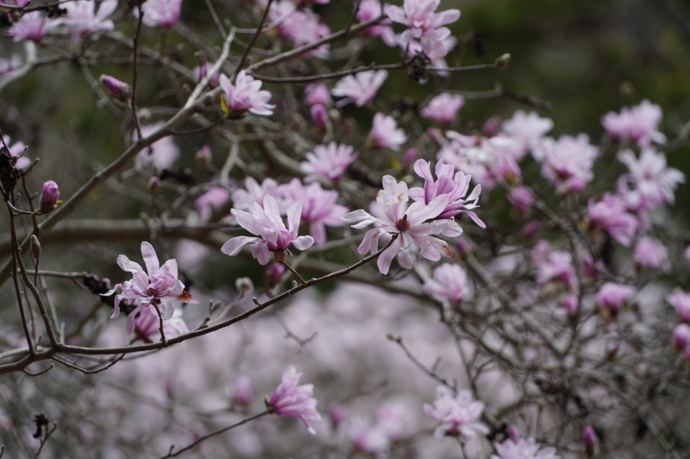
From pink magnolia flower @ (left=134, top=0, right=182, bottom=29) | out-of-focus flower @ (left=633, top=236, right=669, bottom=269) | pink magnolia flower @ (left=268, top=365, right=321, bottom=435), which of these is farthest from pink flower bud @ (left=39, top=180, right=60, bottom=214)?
out-of-focus flower @ (left=633, top=236, right=669, bottom=269)

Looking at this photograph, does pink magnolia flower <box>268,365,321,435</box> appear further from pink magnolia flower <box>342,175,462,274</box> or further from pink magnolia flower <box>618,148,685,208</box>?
pink magnolia flower <box>618,148,685,208</box>

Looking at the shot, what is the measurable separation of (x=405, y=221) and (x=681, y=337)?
124cm

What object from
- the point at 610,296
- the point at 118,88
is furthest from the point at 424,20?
the point at 610,296

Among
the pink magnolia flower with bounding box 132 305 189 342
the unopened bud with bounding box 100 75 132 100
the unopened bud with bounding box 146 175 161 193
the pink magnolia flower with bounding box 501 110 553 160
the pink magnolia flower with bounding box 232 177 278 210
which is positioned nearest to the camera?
the pink magnolia flower with bounding box 132 305 189 342

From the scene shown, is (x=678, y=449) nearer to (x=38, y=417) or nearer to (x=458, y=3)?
(x=38, y=417)

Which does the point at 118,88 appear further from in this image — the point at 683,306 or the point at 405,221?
the point at 683,306

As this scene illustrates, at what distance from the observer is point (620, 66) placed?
618 centimetres

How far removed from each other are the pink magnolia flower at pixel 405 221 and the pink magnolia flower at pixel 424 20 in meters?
0.50

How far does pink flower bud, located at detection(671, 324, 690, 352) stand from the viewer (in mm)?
1804

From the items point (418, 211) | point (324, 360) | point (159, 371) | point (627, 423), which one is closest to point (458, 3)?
point (324, 360)

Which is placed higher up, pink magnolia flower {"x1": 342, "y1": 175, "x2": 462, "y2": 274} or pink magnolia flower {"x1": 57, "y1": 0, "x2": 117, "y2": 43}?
pink magnolia flower {"x1": 57, "y1": 0, "x2": 117, "y2": 43}

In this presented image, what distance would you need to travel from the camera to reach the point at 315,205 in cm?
144

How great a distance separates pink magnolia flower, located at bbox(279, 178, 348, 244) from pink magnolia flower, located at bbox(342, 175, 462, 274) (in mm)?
434

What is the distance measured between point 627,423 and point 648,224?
2.49ft
